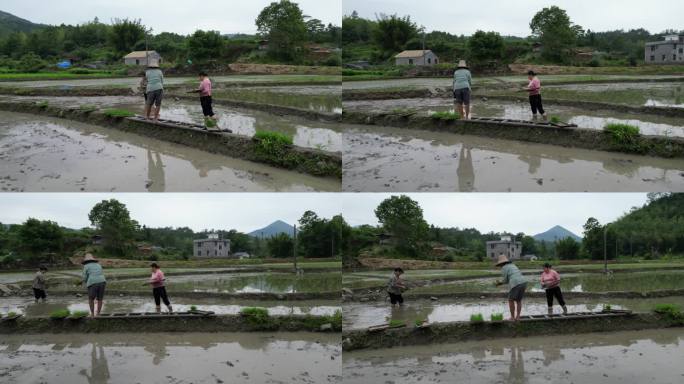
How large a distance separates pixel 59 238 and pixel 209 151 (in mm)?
10483

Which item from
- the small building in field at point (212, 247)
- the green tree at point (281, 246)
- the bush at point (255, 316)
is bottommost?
the small building in field at point (212, 247)

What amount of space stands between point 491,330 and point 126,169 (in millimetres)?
4979

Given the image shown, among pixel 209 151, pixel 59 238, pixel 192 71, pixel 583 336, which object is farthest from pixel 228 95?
pixel 192 71

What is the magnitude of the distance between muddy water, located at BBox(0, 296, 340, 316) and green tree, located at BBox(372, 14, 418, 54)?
2400 cm

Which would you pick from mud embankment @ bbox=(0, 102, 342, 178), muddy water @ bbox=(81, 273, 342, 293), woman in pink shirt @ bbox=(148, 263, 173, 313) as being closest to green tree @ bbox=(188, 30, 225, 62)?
muddy water @ bbox=(81, 273, 342, 293)

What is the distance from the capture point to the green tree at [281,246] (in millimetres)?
21022

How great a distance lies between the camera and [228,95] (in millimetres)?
15680

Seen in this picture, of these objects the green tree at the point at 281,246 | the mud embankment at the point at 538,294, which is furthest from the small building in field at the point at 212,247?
the mud embankment at the point at 538,294

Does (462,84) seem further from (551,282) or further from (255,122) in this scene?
(255,122)

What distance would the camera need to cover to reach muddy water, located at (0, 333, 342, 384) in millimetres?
5129

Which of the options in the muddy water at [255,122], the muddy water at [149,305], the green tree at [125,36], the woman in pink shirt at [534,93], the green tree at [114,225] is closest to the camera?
the muddy water at [149,305]

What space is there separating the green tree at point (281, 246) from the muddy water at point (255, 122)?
7955 mm

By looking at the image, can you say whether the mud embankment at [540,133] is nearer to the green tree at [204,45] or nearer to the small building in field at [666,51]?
the green tree at [204,45]

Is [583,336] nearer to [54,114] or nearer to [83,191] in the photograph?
[83,191]
